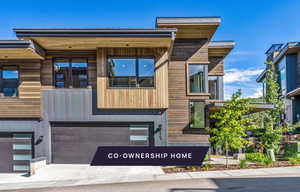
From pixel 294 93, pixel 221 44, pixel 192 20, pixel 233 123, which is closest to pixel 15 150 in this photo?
pixel 233 123

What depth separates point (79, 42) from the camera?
11359mm

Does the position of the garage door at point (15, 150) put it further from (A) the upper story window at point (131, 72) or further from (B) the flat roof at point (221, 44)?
(B) the flat roof at point (221, 44)

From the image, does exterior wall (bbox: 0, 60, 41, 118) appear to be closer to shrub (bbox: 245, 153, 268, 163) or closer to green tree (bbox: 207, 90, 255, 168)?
green tree (bbox: 207, 90, 255, 168)

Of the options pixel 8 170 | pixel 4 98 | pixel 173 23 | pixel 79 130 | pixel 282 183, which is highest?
pixel 173 23

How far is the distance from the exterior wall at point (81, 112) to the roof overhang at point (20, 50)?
1.93 meters

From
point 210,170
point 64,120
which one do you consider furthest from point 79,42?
point 210,170

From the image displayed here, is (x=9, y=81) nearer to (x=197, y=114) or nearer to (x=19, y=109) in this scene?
(x=19, y=109)

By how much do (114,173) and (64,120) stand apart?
402 cm

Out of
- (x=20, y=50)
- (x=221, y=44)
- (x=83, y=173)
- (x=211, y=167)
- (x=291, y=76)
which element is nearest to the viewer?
(x=83, y=173)

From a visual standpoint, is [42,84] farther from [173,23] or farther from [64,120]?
[173,23]

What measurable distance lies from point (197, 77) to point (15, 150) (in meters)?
10.3

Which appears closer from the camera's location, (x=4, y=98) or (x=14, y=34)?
(x=14, y=34)

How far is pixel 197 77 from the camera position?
1309cm

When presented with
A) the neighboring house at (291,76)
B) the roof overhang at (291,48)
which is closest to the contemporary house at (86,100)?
the roof overhang at (291,48)
